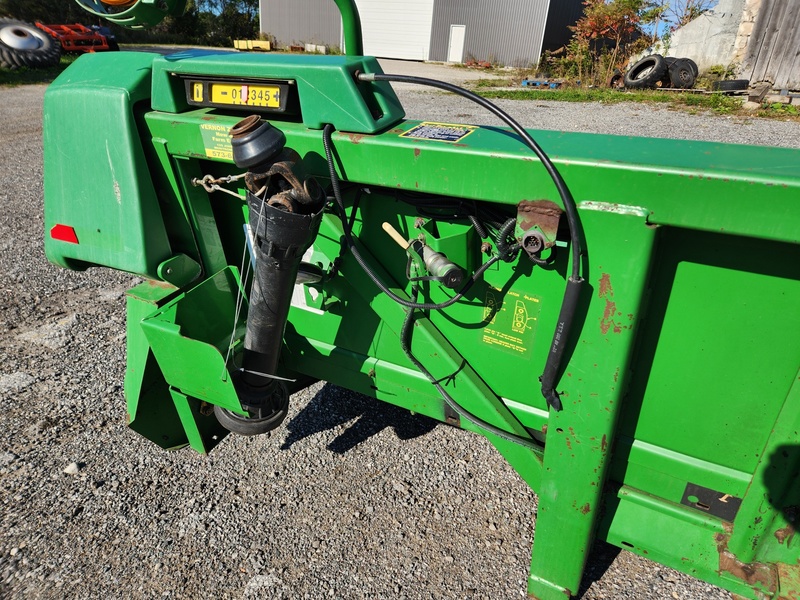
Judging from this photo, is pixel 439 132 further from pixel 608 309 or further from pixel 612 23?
pixel 612 23

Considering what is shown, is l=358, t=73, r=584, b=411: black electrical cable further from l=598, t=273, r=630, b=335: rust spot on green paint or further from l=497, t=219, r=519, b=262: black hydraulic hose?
l=497, t=219, r=519, b=262: black hydraulic hose

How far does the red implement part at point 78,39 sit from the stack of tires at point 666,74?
48.2ft

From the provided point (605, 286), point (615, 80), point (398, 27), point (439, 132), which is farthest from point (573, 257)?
point (398, 27)

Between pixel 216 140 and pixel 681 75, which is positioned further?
pixel 681 75

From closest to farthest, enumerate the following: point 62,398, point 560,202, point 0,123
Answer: point 560,202, point 62,398, point 0,123

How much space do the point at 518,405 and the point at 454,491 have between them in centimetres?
65

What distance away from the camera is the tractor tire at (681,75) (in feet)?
36.9

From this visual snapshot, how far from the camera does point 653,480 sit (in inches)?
61.4

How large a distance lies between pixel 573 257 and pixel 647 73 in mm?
12381

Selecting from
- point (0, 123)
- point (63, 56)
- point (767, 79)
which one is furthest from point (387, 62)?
point (0, 123)

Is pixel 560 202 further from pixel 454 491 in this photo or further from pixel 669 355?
Result: pixel 454 491

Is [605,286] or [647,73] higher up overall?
[647,73]

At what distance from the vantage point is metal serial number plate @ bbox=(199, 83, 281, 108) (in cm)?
156

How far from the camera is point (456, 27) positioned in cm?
2136
